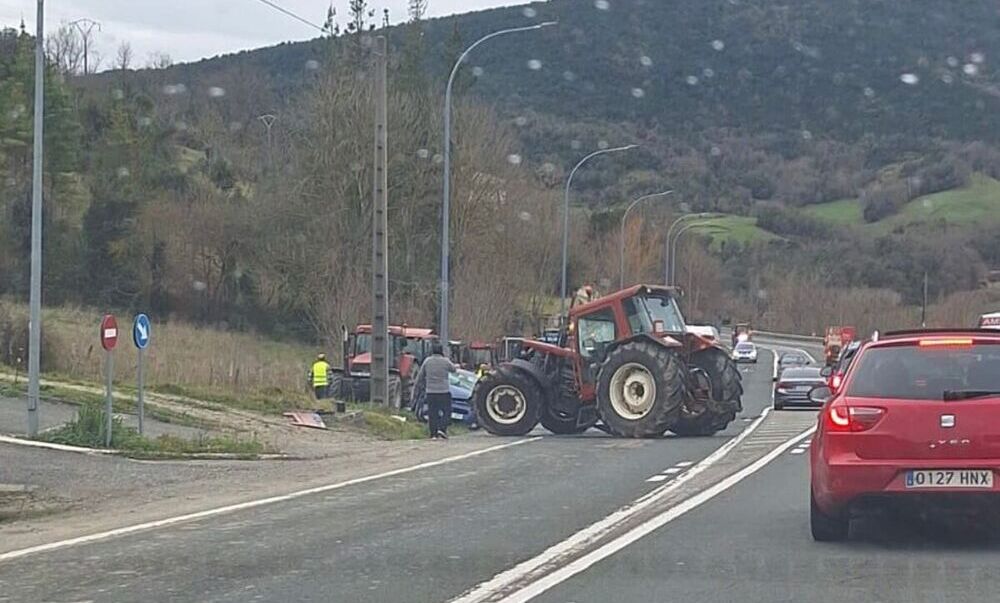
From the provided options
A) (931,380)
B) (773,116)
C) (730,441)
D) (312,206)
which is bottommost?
(730,441)

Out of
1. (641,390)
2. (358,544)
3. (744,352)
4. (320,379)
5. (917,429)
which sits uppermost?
(917,429)

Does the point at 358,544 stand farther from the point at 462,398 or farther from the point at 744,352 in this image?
the point at 744,352

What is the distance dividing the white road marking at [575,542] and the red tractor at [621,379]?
528cm

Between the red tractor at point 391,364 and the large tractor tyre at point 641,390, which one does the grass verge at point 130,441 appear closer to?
the large tractor tyre at point 641,390

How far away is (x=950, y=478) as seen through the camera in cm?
1107

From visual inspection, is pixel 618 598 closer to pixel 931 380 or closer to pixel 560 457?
pixel 931 380

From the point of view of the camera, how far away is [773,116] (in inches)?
5231

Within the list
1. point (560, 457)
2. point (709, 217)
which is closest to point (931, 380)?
point (560, 457)

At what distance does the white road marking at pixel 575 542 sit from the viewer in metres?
9.82

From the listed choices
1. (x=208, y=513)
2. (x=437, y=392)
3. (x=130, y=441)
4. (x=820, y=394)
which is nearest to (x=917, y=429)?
(x=820, y=394)

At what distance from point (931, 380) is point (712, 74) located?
12613 centimetres

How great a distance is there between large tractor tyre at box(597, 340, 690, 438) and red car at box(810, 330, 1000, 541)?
12.9 metres

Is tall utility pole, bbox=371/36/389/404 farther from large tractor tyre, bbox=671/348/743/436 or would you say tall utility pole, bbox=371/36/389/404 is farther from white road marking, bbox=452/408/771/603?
white road marking, bbox=452/408/771/603

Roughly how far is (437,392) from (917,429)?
14.6 metres
